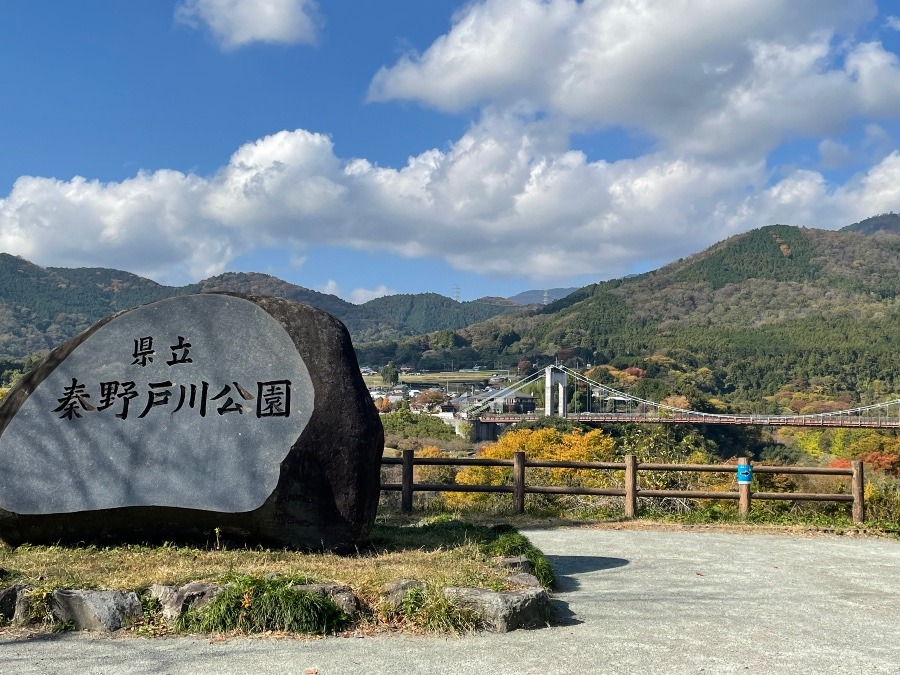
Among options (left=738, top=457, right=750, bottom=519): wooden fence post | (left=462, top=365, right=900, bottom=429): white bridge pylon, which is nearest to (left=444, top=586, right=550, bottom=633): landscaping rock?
(left=738, top=457, right=750, bottom=519): wooden fence post

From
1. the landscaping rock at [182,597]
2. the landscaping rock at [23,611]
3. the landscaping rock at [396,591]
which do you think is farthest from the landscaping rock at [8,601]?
the landscaping rock at [396,591]

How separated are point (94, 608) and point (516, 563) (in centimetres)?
280

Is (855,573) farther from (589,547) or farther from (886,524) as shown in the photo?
(886,524)

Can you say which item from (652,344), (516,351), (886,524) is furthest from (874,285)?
(886,524)

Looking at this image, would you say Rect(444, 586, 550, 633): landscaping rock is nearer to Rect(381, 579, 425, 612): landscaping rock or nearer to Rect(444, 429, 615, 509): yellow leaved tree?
Rect(381, 579, 425, 612): landscaping rock

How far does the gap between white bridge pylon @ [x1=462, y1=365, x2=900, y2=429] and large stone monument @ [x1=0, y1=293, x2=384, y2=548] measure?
44.0 m

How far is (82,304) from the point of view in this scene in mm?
172375

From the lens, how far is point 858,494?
419 inches

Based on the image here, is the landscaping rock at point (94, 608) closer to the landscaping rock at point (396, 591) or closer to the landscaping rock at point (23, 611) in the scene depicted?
the landscaping rock at point (23, 611)

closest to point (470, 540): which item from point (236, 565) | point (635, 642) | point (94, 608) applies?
point (236, 565)

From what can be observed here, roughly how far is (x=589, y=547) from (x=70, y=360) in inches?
206

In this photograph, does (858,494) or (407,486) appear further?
(407,486)

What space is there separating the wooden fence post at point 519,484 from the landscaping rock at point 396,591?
18.6 ft

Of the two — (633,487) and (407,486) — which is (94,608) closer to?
(407,486)
